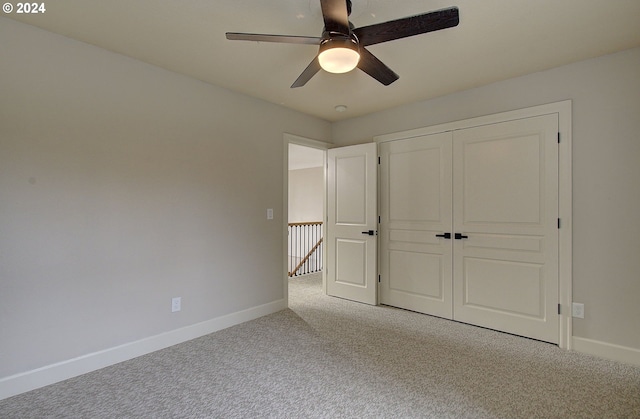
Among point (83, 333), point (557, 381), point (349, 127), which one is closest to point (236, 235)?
point (83, 333)

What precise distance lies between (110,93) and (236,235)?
65.9 inches

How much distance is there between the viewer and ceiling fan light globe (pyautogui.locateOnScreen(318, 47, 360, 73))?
173cm

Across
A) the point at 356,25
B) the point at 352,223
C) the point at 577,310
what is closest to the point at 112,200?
the point at 356,25

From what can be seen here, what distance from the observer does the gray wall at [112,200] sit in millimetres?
2092

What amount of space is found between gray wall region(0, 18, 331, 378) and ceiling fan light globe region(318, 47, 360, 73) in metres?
1.72

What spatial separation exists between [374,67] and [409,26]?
434 millimetres

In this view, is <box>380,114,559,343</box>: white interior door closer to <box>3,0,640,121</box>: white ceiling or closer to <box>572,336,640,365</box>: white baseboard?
<box>572,336,640,365</box>: white baseboard

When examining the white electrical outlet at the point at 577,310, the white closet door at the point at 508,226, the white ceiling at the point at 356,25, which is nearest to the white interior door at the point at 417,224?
the white closet door at the point at 508,226

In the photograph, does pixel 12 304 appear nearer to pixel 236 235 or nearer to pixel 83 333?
pixel 83 333

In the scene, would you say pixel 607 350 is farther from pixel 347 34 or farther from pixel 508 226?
pixel 347 34

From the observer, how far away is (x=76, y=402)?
195 cm

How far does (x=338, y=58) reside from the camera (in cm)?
177

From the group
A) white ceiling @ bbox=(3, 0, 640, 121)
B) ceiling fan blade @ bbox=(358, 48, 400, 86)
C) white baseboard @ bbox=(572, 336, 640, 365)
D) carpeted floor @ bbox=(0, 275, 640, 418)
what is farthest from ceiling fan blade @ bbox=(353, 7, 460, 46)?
white baseboard @ bbox=(572, 336, 640, 365)

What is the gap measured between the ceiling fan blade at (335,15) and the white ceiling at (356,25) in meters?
0.34
